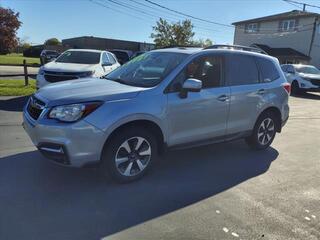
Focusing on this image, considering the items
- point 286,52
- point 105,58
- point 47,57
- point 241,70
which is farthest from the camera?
point 286,52

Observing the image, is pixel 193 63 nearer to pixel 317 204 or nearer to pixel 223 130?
pixel 223 130

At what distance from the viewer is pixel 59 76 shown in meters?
10.8

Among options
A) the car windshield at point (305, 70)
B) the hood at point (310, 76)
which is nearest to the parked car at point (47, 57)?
the car windshield at point (305, 70)

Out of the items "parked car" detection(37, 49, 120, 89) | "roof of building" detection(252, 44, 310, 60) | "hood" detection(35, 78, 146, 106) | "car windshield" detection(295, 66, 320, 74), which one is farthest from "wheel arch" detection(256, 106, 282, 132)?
"roof of building" detection(252, 44, 310, 60)

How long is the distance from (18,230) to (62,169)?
1674 millimetres

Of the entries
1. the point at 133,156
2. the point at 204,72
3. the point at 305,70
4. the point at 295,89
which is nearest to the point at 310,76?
the point at 295,89

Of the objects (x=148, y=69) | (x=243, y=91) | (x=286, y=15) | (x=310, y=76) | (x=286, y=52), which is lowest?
(x=310, y=76)

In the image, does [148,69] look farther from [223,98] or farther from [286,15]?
[286,15]

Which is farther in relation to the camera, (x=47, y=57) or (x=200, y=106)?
(x=47, y=57)

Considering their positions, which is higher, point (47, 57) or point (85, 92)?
point (85, 92)

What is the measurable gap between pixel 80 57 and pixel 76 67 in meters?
1.34

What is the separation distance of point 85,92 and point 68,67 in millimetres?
6762

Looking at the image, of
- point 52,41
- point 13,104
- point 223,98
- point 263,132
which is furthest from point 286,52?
point 52,41

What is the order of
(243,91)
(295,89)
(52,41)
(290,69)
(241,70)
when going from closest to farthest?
(243,91) < (241,70) < (295,89) < (290,69) < (52,41)
